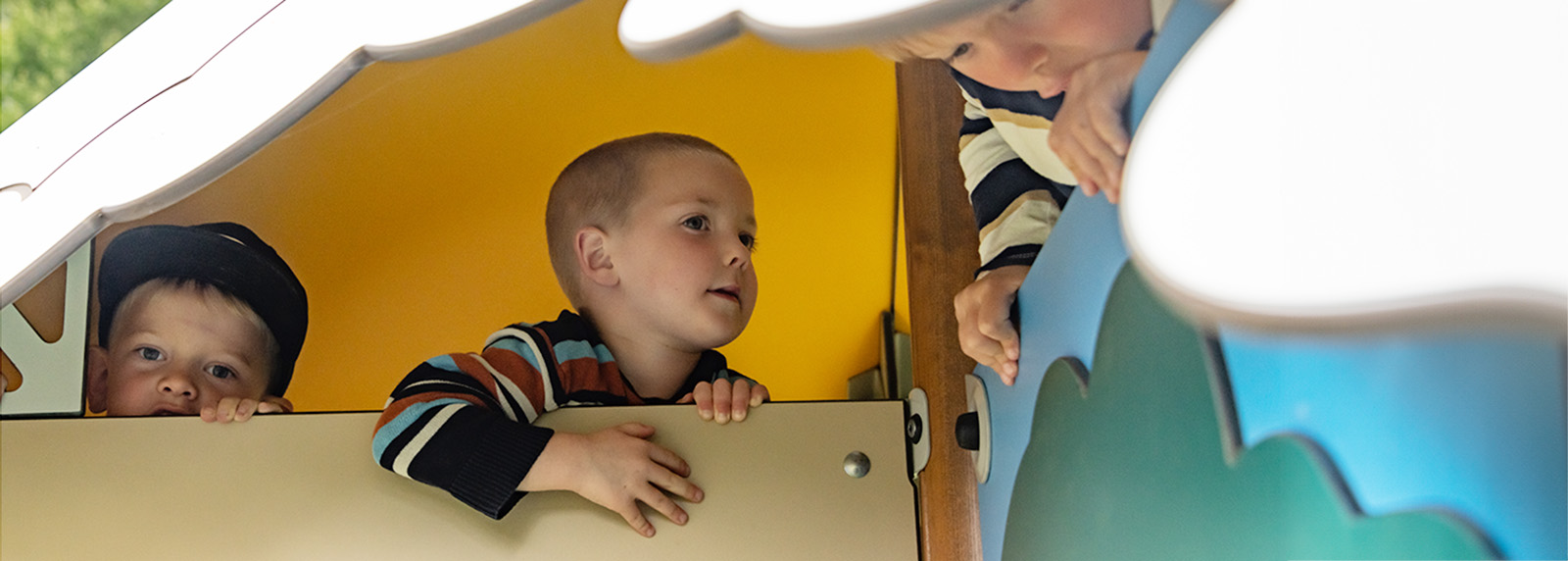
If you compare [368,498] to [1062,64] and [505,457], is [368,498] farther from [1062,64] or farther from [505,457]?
[1062,64]

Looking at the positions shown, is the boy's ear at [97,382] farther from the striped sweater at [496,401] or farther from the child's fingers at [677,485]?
the child's fingers at [677,485]

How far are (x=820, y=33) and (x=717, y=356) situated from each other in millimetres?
759

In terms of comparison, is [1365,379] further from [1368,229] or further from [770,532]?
[770,532]

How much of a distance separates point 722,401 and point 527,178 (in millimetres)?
326

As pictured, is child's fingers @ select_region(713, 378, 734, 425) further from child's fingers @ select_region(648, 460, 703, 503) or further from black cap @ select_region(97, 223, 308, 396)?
black cap @ select_region(97, 223, 308, 396)

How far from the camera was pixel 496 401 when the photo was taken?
818 mm

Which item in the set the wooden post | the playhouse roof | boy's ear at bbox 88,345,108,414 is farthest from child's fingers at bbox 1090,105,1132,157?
boy's ear at bbox 88,345,108,414

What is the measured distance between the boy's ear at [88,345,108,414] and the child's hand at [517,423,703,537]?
414 millimetres

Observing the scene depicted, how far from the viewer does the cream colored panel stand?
758mm

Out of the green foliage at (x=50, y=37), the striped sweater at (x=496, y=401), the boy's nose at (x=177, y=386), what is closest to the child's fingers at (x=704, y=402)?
the striped sweater at (x=496, y=401)

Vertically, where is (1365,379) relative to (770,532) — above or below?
above

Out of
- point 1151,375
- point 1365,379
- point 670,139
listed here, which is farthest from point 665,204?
point 1365,379

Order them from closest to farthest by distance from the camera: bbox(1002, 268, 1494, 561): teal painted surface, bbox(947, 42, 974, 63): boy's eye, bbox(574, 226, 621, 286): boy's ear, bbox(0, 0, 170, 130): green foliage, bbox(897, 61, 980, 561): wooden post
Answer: bbox(1002, 268, 1494, 561): teal painted surface < bbox(947, 42, 974, 63): boy's eye < bbox(897, 61, 980, 561): wooden post < bbox(574, 226, 621, 286): boy's ear < bbox(0, 0, 170, 130): green foliage

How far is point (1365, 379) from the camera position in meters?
0.22
